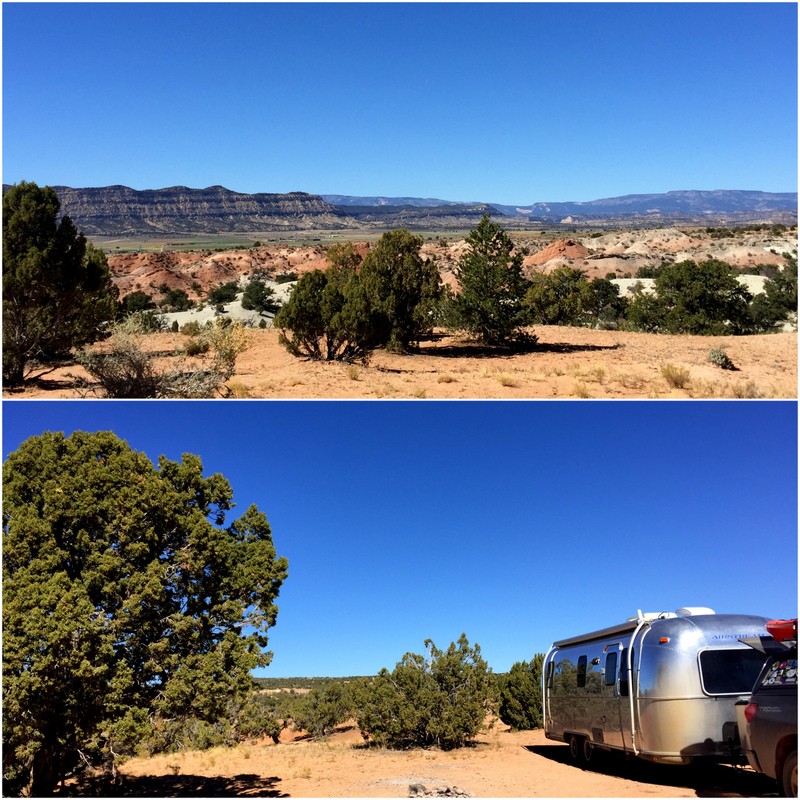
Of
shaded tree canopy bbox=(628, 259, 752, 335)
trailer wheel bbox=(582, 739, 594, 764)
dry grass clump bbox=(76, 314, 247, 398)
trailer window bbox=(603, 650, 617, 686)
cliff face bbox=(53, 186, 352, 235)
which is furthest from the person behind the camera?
cliff face bbox=(53, 186, 352, 235)

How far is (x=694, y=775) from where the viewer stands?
968cm

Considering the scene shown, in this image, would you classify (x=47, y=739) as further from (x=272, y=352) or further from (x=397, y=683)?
(x=272, y=352)

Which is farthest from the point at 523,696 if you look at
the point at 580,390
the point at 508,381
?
the point at 580,390

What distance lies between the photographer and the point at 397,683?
2089 centimetres

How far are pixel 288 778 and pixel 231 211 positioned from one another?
151848 millimetres

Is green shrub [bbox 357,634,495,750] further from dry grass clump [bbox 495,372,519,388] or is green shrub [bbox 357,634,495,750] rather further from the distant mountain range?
the distant mountain range

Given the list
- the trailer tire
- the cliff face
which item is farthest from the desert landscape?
the cliff face

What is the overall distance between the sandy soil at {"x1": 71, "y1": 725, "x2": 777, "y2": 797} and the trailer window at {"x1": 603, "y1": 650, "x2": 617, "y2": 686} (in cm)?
128

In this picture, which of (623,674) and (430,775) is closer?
(623,674)

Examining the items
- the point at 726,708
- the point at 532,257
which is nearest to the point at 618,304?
the point at 726,708

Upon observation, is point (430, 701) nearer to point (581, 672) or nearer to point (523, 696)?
point (523, 696)

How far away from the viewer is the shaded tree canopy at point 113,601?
8.49 m

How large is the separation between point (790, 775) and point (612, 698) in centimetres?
369

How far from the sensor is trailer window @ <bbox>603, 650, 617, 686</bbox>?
Answer: 32.3ft
